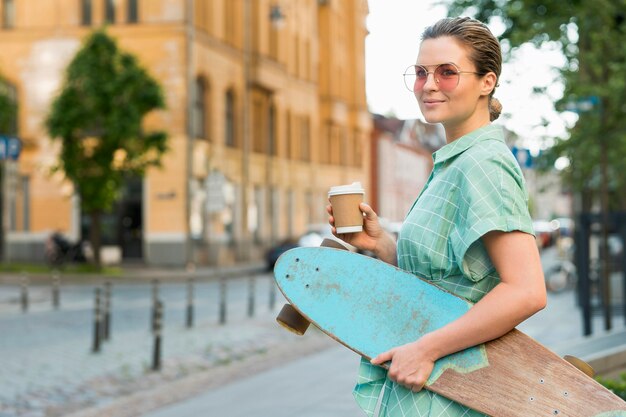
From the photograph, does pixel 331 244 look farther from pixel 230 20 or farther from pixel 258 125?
pixel 258 125

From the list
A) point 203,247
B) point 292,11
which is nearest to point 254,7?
point 292,11

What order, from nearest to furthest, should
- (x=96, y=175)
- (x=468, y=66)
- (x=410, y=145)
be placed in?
1. (x=468, y=66)
2. (x=96, y=175)
3. (x=410, y=145)

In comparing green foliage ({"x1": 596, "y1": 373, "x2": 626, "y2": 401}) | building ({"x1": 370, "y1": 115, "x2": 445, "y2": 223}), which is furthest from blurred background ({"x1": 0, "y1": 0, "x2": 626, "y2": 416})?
building ({"x1": 370, "y1": 115, "x2": 445, "y2": 223})

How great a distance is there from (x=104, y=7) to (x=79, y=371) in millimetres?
31290

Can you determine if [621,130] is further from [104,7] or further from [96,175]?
[104,7]

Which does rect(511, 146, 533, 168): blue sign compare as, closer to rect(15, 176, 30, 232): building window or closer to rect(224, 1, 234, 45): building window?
rect(15, 176, 30, 232): building window

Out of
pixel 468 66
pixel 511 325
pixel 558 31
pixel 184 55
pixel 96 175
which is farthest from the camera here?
pixel 184 55

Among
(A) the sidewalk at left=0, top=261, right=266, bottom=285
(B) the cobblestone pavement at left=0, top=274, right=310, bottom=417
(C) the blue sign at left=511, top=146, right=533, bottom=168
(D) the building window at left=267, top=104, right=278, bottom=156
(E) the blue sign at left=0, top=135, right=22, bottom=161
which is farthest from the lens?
(D) the building window at left=267, top=104, right=278, bottom=156

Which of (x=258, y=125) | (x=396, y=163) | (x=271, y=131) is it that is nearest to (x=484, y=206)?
(x=258, y=125)

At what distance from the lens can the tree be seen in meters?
33.3

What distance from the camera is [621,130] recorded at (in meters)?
14.4

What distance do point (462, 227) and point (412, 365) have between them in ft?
1.07

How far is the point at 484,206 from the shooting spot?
2.29 meters

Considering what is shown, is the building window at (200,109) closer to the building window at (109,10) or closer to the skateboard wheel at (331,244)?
the building window at (109,10)
